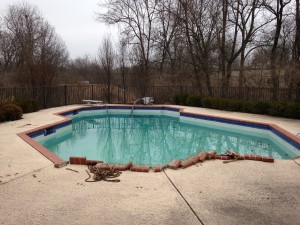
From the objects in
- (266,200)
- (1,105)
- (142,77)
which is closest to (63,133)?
(1,105)

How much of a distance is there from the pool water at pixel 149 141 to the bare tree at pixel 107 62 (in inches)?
223

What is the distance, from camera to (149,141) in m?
9.32

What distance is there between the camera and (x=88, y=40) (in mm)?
38438

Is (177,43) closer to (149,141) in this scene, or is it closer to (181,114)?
(181,114)

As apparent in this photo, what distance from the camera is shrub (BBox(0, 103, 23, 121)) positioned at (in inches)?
393

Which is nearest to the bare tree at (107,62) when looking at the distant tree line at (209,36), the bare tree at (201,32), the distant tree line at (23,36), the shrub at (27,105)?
the distant tree line at (209,36)

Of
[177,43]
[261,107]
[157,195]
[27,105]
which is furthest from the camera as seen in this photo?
[177,43]

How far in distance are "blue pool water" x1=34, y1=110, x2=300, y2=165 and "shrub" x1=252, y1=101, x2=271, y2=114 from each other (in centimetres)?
218

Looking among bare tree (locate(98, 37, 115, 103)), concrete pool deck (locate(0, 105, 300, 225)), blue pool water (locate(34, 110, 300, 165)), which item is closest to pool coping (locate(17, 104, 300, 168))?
blue pool water (locate(34, 110, 300, 165))

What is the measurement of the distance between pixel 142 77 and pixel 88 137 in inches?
403

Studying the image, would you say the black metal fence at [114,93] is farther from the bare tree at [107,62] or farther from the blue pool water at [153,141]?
the blue pool water at [153,141]

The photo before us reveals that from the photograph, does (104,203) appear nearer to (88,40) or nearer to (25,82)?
(25,82)

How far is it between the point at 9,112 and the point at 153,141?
5479mm

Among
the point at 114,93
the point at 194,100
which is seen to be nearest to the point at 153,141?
the point at 194,100
